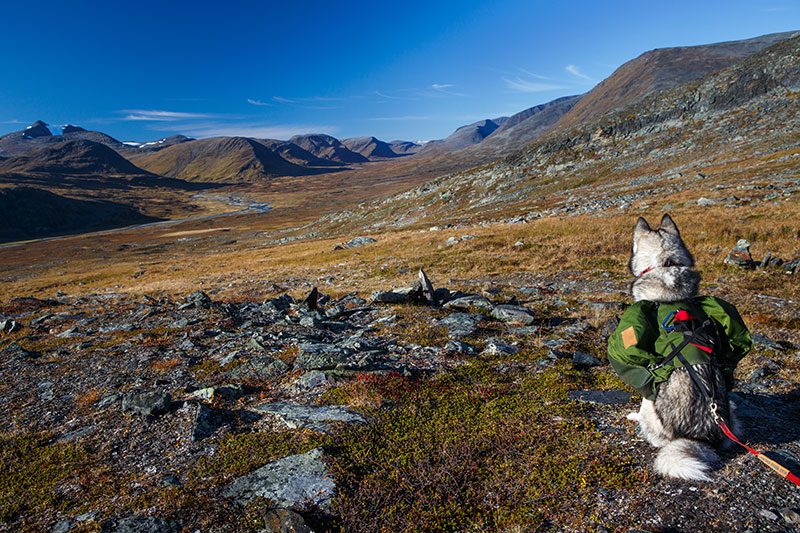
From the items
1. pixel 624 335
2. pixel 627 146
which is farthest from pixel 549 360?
pixel 627 146

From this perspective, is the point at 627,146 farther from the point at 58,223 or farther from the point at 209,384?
the point at 58,223

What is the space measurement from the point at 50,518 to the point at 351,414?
13.4 ft

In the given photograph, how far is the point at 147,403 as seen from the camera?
729cm

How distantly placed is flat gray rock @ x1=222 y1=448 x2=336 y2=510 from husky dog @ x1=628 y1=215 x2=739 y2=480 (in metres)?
4.26

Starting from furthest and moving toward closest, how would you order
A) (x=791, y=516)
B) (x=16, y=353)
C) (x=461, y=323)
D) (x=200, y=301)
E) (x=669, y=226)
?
(x=200, y=301) < (x=16, y=353) < (x=461, y=323) < (x=669, y=226) < (x=791, y=516)

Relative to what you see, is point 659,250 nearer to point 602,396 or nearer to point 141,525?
point 602,396

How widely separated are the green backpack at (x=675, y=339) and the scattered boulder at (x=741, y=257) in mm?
15813

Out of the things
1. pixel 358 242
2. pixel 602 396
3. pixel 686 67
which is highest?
pixel 686 67

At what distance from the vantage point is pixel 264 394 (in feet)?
26.2

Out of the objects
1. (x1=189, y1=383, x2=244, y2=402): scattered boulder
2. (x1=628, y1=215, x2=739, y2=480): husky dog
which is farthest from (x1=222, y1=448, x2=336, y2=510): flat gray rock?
(x1=628, y1=215, x2=739, y2=480): husky dog

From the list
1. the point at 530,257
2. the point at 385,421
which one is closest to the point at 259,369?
the point at 385,421

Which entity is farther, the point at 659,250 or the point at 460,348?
the point at 460,348

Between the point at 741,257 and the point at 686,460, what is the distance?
17141mm

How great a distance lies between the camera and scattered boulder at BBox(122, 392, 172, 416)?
7152mm
